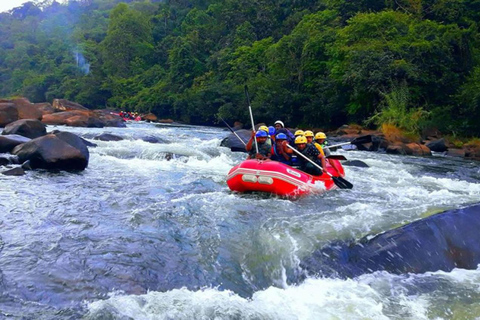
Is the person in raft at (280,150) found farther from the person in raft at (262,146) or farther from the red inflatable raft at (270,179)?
the red inflatable raft at (270,179)

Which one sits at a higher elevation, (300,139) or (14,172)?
(300,139)

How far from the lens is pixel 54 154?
29.8ft

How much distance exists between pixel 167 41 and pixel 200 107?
63.3 feet

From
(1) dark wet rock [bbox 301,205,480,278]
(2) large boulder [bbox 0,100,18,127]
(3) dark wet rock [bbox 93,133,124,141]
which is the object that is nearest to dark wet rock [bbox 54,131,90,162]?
(3) dark wet rock [bbox 93,133,124,141]

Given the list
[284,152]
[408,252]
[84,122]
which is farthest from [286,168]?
[84,122]

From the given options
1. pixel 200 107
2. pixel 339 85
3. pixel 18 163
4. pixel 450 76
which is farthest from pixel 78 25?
Answer: pixel 18 163

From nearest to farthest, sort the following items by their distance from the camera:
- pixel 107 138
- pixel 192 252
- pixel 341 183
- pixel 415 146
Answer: pixel 192 252, pixel 341 183, pixel 107 138, pixel 415 146

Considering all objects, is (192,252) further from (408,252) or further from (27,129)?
(27,129)

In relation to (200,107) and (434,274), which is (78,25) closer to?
(200,107)

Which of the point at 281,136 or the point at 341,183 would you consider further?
the point at 281,136

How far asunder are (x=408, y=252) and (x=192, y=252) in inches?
89.4

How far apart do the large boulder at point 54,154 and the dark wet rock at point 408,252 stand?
6084 mm

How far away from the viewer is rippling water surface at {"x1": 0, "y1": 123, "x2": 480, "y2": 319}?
147 inches

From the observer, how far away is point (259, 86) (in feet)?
97.0
